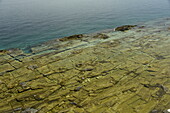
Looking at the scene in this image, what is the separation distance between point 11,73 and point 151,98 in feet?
24.3

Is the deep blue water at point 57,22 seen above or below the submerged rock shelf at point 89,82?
above

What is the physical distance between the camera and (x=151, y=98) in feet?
19.1

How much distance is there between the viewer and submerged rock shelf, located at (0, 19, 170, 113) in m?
5.69

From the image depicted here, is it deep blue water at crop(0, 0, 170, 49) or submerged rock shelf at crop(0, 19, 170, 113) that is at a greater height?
deep blue water at crop(0, 0, 170, 49)

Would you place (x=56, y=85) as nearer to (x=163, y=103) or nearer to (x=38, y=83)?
(x=38, y=83)

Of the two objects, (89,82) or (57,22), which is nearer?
(89,82)

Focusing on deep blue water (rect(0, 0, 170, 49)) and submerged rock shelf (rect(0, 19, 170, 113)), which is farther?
deep blue water (rect(0, 0, 170, 49))

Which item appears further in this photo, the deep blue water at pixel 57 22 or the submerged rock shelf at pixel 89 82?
the deep blue water at pixel 57 22

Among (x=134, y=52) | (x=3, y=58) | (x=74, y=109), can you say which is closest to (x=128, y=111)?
(x=74, y=109)

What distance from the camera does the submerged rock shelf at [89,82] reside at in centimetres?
569

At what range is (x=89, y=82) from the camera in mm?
7242

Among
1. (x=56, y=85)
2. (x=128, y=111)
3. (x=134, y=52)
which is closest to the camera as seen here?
(x=128, y=111)

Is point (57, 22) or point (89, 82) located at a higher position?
point (57, 22)

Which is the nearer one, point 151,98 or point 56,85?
point 151,98
